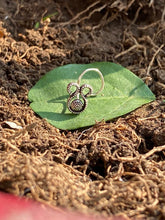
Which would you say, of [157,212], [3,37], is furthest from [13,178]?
[3,37]

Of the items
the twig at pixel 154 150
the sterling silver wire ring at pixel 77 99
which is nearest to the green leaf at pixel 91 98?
the sterling silver wire ring at pixel 77 99

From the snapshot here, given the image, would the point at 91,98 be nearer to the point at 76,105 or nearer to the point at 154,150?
the point at 76,105

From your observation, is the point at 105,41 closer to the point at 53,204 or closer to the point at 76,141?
the point at 76,141

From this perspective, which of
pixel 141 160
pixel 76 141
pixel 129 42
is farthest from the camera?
pixel 129 42

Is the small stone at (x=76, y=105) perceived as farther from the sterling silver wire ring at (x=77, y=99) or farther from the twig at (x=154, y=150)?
the twig at (x=154, y=150)

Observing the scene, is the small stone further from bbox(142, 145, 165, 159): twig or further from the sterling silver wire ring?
bbox(142, 145, 165, 159): twig

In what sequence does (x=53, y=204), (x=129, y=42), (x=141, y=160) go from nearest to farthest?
(x=53, y=204), (x=141, y=160), (x=129, y=42)

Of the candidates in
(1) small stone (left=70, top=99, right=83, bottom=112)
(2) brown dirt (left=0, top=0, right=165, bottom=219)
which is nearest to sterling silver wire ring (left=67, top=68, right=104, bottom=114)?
(1) small stone (left=70, top=99, right=83, bottom=112)

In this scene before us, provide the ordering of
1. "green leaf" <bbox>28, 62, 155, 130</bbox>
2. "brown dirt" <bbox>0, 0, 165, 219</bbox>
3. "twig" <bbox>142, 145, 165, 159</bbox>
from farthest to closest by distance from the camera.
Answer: "green leaf" <bbox>28, 62, 155, 130</bbox> < "twig" <bbox>142, 145, 165, 159</bbox> < "brown dirt" <bbox>0, 0, 165, 219</bbox>
